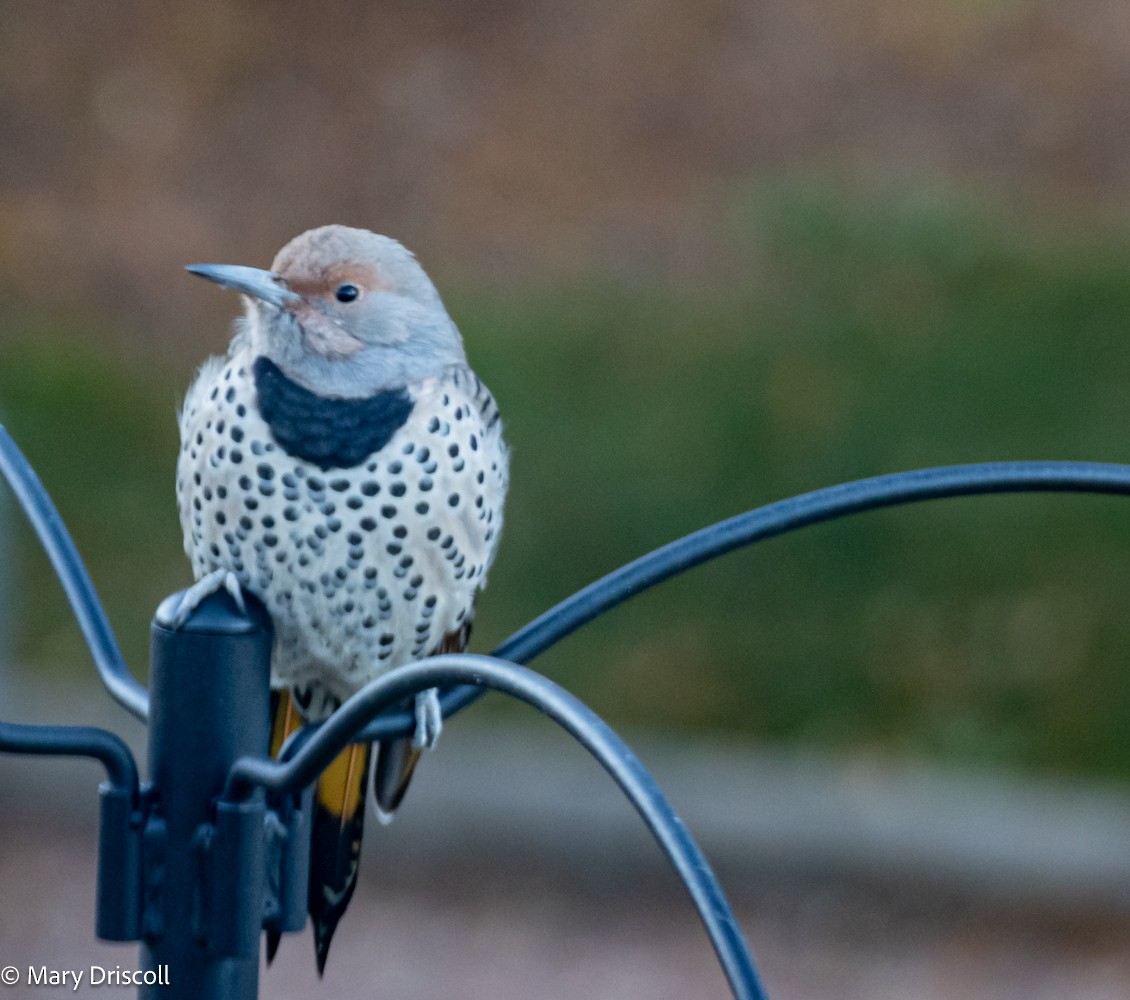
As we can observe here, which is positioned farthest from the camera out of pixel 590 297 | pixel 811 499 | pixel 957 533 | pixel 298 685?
pixel 590 297

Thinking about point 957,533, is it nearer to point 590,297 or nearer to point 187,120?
point 590,297

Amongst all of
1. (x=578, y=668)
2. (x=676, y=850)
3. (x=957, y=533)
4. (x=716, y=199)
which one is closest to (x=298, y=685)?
(x=676, y=850)

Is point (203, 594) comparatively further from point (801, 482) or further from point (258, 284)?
point (801, 482)

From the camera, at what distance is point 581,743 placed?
4.36 ft

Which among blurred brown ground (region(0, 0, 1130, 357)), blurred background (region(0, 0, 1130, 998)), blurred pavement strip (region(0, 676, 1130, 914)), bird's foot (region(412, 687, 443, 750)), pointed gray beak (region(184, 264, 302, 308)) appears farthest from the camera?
blurred brown ground (region(0, 0, 1130, 357))

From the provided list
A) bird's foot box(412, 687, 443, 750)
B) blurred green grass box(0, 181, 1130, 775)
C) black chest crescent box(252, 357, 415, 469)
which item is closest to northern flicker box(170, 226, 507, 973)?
black chest crescent box(252, 357, 415, 469)

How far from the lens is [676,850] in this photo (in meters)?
1.23

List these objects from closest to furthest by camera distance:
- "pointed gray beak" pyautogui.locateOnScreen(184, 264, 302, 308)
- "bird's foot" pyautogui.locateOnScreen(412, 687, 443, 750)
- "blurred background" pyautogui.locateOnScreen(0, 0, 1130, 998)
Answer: "bird's foot" pyautogui.locateOnScreen(412, 687, 443, 750) → "pointed gray beak" pyautogui.locateOnScreen(184, 264, 302, 308) → "blurred background" pyautogui.locateOnScreen(0, 0, 1130, 998)

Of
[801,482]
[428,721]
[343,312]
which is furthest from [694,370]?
[428,721]

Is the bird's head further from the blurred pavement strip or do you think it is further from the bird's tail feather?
the blurred pavement strip

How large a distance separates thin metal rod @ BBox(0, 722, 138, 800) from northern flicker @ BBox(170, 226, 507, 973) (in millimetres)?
575

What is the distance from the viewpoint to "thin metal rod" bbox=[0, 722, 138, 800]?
4.92 feet

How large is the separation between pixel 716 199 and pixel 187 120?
8.77 feet

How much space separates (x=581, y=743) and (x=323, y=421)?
37.5 inches
